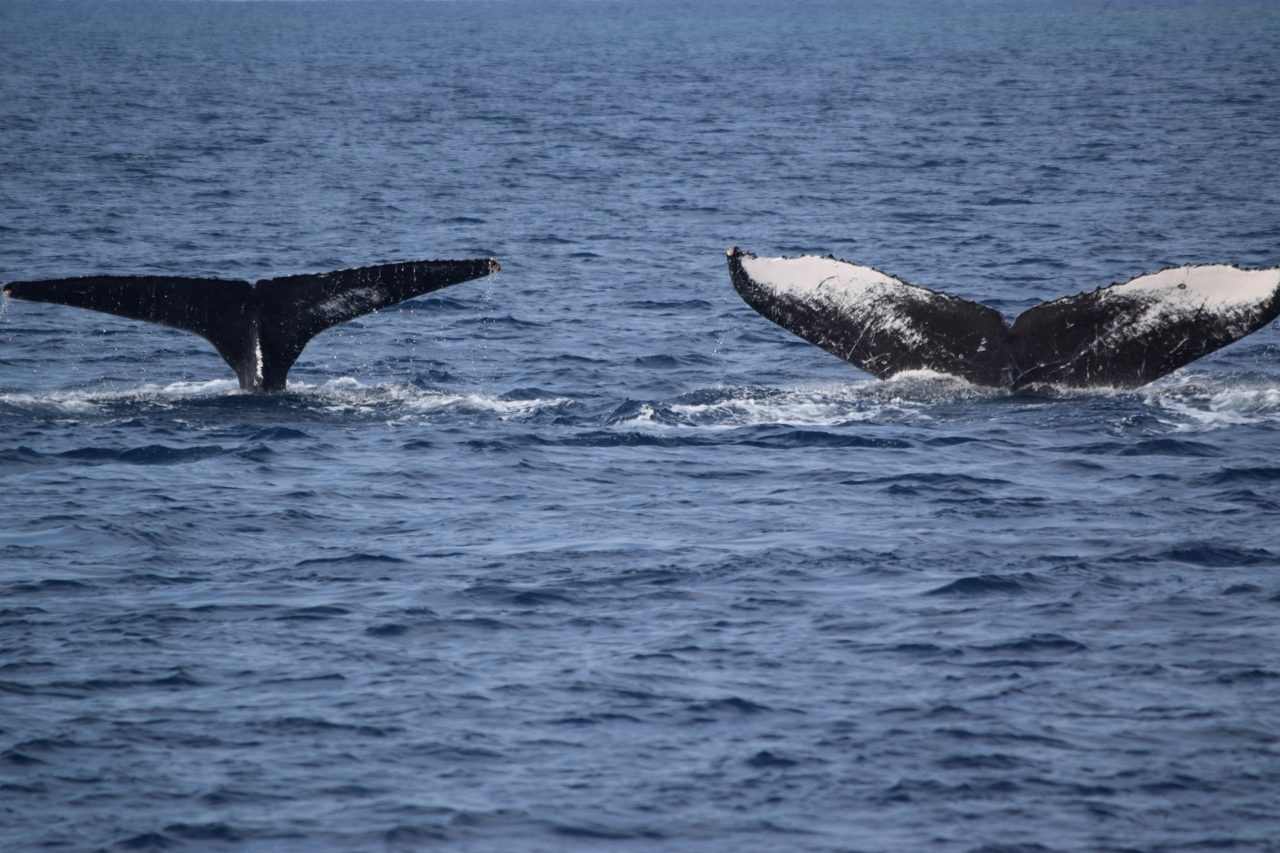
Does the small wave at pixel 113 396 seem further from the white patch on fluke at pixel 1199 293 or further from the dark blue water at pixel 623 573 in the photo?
the white patch on fluke at pixel 1199 293

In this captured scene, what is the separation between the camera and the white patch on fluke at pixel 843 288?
14.5 metres

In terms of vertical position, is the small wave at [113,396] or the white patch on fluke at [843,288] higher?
the white patch on fluke at [843,288]

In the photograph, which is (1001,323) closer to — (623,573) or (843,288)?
(843,288)

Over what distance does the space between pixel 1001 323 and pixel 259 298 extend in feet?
19.7

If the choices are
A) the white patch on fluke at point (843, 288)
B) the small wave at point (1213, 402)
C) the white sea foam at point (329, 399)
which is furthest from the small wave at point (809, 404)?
the small wave at point (1213, 402)

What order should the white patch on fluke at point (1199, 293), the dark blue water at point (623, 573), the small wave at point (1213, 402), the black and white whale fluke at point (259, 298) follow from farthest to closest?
the small wave at point (1213, 402), the black and white whale fluke at point (259, 298), the white patch on fluke at point (1199, 293), the dark blue water at point (623, 573)

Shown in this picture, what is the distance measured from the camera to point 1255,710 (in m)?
10.0

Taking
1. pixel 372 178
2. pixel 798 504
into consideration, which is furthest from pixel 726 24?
pixel 798 504

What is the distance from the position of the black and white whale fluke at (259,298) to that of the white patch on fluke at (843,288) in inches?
89.8

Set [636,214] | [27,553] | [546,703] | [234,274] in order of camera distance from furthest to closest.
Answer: [636,214] < [234,274] < [27,553] < [546,703]

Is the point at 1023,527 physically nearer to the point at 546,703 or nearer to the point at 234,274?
the point at 546,703

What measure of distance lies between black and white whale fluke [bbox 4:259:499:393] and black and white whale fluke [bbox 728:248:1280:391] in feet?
8.22

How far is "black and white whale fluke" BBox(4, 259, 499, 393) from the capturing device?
13938 millimetres

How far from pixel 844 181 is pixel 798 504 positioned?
27.2 meters
